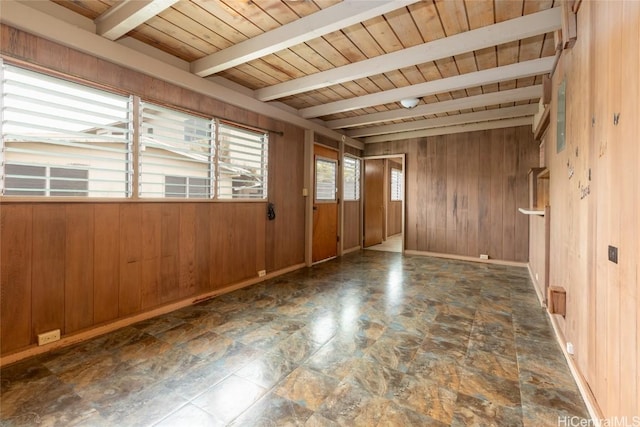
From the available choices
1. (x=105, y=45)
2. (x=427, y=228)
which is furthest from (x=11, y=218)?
(x=427, y=228)

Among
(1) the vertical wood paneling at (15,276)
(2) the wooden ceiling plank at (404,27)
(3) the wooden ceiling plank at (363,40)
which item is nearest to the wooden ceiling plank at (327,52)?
(3) the wooden ceiling plank at (363,40)

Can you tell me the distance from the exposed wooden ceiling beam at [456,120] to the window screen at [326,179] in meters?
0.91

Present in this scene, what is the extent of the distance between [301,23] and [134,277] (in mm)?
2617

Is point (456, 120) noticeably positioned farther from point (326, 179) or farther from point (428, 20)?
point (428, 20)

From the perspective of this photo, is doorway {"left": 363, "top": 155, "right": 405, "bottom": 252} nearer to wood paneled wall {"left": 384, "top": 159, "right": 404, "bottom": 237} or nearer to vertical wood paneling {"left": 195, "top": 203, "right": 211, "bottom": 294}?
wood paneled wall {"left": 384, "top": 159, "right": 404, "bottom": 237}

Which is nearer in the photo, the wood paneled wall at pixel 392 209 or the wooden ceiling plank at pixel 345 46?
the wooden ceiling plank at pixel 345 46

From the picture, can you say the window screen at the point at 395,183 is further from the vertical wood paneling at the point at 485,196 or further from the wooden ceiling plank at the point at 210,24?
the wooden ceiling plank at the point at 210,24

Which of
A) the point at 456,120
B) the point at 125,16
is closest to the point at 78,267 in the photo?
the point at 125,16

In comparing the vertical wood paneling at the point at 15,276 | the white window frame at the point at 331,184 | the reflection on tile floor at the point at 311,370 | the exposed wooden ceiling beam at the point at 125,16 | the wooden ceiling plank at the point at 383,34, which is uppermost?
the wooden ceiling plank at the point at 383,34

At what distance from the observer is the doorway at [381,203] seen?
21.7 feet

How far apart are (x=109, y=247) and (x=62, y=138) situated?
3.00 ft

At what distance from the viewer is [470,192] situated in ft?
17.5

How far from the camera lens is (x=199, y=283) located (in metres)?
3.23

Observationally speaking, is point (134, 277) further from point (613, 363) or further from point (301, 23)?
point (613, 363)
